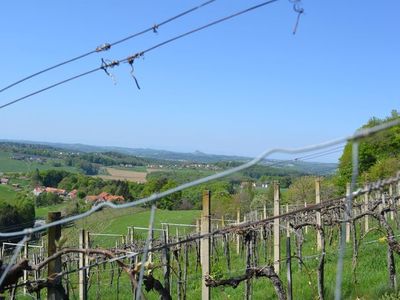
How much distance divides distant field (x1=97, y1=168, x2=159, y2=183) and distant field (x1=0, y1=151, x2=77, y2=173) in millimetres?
6595

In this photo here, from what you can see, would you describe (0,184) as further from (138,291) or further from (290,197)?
(138,291)

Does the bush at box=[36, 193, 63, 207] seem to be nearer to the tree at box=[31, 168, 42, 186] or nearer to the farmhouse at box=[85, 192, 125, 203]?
the tree at box=[31, 168, 42, 186]

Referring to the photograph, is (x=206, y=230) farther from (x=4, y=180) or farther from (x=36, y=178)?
(x=36, y=178)

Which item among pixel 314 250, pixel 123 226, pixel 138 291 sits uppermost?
pixel 138 291

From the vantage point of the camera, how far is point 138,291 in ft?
9.54

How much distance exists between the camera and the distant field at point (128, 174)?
245ft

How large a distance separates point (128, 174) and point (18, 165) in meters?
15.9

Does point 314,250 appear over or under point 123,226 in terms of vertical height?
over

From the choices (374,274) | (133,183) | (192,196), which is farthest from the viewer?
Result: (133,183)

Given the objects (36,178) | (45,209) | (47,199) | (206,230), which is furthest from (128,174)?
(206,230)

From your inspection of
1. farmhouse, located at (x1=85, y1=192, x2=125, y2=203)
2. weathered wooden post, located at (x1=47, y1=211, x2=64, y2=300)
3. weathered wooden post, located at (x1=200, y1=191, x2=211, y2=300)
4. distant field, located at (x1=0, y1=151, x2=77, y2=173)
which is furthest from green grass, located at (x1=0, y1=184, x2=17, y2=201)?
weathered wooden post, located at (x1=47, y1=211, x2=64, y2=300)

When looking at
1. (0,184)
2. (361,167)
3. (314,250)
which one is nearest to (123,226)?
(361,167)

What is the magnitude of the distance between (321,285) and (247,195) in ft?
127

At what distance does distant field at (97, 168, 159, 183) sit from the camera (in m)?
74.8
